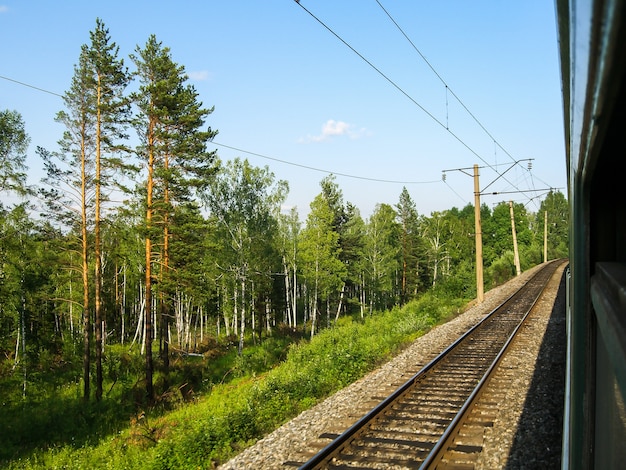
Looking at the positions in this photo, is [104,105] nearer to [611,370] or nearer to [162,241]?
[162,241]

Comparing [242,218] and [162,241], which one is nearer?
[162,241]

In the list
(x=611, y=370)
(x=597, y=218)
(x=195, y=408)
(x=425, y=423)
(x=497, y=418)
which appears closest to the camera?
(x=611, y=370)

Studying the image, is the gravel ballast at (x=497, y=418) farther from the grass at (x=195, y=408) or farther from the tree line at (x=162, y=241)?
the tree line at (x=162, y=241)

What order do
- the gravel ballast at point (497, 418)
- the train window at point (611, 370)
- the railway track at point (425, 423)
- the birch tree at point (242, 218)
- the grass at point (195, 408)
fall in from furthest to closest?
1. the birch tree at point (242, 218)
2. the grass at point (195, 408)
3. the gravel ballast at point (497, 418)
4. the railway track at point (425, 423)
5. the train window at point (611, 370)

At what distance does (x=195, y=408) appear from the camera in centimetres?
1795

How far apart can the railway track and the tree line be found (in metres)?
14.0

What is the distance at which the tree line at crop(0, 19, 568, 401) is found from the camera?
19.7 m

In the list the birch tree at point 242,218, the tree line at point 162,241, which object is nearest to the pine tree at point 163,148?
the tree line at point 162,241

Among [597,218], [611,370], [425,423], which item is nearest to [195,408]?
[425,423]

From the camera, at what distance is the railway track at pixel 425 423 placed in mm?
5918

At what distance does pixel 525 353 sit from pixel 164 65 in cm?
1834

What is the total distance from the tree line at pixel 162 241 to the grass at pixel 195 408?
5.44 feet

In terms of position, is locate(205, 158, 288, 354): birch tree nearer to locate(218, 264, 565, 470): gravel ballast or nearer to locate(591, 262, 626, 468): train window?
locate(218, 264, 565, 470): gravel ballast

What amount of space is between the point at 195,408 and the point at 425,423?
510 inches
